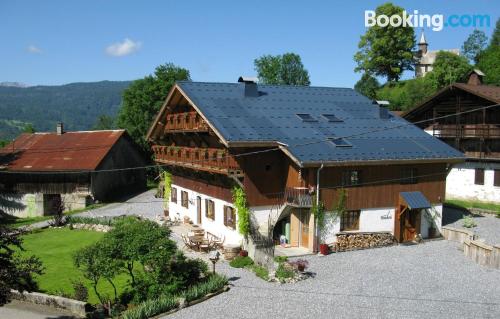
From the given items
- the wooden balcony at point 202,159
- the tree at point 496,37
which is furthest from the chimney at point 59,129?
the tree at point 496,37

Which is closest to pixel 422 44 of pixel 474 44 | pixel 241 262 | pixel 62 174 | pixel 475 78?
pixel 474 44

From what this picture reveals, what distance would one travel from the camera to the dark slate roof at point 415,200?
88.6 ft

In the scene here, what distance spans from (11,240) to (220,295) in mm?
8180

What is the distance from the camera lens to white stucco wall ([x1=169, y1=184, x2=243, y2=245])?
90.7 feet

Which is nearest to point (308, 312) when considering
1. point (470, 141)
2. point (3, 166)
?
point (470, 141)

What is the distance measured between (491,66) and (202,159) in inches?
2333

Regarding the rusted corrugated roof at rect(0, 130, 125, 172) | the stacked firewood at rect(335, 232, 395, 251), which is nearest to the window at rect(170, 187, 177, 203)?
the rusted corrugated roof at rect(0, 130, 125, 172)

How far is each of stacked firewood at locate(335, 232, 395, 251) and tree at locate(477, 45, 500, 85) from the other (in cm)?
5065

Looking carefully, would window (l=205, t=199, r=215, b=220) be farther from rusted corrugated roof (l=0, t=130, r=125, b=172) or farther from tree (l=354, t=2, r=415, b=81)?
tree (l=354, t=2, r=415, b=81)

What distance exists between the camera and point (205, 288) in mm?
19953

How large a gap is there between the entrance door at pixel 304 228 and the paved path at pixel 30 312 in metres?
12.5

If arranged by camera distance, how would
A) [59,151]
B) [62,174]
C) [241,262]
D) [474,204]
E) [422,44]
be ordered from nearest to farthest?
[241,262] < [474,204] < [62,174] < [59,151] < [422,44]

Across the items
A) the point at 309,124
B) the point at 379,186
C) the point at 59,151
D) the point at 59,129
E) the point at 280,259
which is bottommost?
the point at 280,259

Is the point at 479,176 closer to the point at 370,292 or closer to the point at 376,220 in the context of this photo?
the point at 376,220
